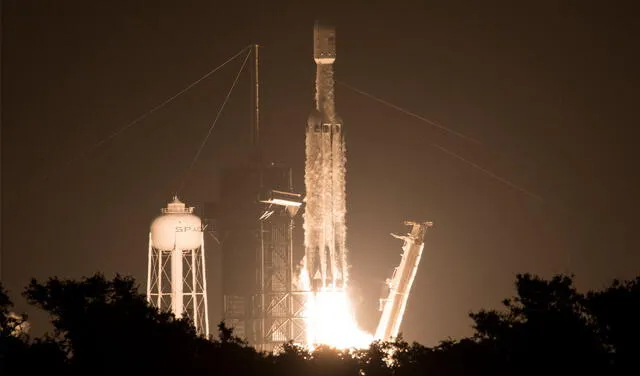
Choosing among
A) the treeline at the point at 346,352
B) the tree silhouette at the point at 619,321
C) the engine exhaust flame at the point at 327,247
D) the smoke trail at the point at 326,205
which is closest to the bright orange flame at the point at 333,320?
the engine exhaust flame at the point at 327,247

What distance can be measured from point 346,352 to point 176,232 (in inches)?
1642

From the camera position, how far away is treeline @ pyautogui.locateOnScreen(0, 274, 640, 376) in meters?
61.6

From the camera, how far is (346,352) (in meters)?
70.5

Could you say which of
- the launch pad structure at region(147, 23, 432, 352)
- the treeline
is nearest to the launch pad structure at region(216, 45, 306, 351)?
the launch pad structure at region(147, 23, 432, 352)

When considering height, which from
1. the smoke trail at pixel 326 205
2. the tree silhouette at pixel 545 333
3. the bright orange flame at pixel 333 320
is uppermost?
the smoke trail at pixel 326 205

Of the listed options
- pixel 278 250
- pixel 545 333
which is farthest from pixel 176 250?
pixel 545 333

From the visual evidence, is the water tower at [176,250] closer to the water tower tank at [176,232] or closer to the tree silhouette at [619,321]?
the water tower tank at [176,232]

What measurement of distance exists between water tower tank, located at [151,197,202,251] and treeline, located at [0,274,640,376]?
39.9 metres

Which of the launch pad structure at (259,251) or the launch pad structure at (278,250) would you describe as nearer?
the launch pad structure at (278,250)

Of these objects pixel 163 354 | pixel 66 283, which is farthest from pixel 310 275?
pixel 163 354

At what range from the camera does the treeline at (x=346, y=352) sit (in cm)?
6156

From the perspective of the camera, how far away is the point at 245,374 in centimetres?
6397

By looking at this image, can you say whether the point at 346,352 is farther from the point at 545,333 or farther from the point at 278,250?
the point at 278,250

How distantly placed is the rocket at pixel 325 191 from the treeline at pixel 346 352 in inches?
1251
